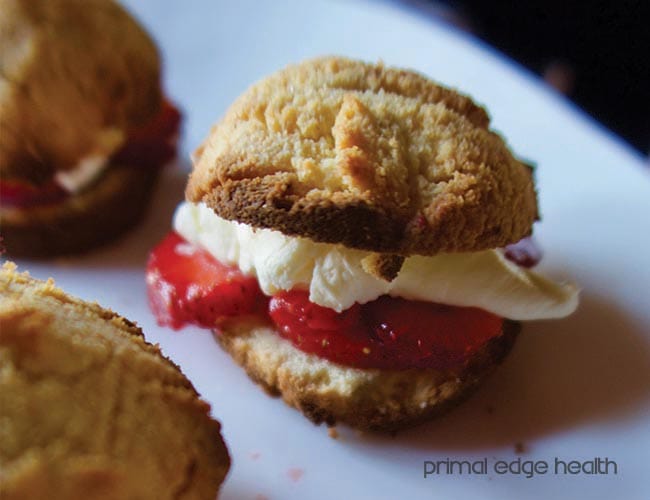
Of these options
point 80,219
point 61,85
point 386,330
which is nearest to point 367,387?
point 386,330

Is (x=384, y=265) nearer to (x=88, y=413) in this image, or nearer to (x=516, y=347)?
(x=516, y=347)

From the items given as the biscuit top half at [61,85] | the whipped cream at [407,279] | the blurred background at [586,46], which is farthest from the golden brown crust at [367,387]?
the blurred background at [586,46]

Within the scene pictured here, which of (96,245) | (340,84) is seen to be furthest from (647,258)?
(96,245)

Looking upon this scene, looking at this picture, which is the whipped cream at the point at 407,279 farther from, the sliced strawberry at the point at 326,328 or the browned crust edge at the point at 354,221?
the browned crust edge at the point at 354,221

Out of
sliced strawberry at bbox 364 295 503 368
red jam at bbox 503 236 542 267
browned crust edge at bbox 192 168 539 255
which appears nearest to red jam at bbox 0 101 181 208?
browned crust edge at bbox 192 168 539 255

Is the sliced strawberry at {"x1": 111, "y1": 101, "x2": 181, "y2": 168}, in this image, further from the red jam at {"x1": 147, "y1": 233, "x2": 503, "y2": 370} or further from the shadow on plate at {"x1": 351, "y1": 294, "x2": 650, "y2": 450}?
the shadow on plate at {"x1": 351, "y1": 294, "x2": 650, "y2": 450}
